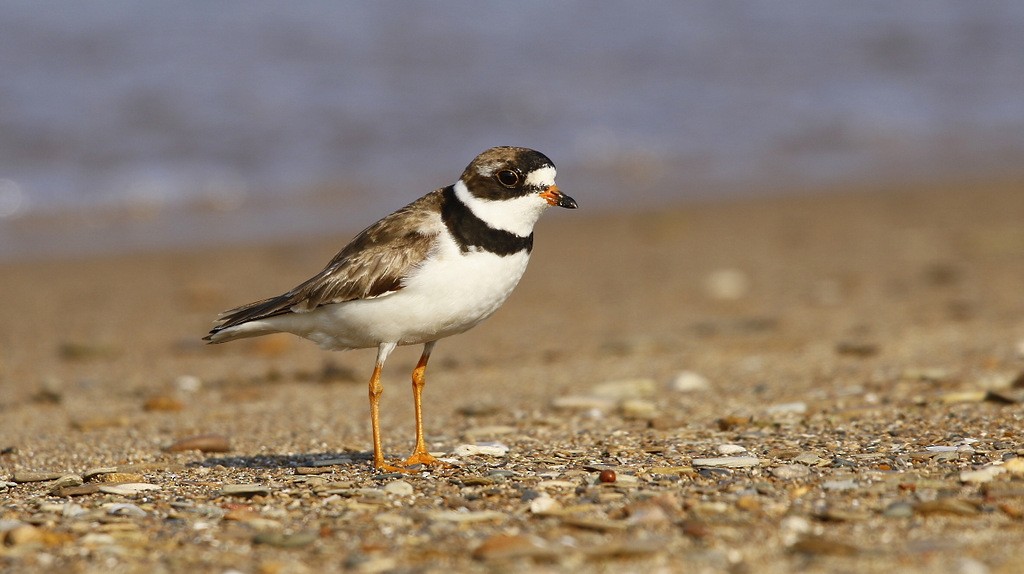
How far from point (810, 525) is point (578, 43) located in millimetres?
16151

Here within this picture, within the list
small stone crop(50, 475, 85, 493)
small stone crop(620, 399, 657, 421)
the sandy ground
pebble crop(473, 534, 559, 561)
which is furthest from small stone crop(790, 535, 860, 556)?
small stone crop(50, 475, 85, 493)

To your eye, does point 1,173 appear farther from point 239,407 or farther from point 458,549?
point 458,549

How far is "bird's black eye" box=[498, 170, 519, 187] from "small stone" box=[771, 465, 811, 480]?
1645mm

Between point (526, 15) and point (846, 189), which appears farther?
point (526, 15)

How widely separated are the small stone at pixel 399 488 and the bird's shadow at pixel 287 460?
2.48ft

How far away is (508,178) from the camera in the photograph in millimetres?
5227

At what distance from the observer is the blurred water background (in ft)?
45.0

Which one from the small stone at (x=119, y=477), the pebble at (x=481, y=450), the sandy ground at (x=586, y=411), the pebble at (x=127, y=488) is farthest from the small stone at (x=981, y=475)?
the small stone at (x=119, y=477)

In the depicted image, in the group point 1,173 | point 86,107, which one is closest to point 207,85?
point 86,107

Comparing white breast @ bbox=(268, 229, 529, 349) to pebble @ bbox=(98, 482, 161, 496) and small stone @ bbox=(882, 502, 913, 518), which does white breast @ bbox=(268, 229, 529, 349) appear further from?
small stone @ bbox=(882, 502, 913, 518)

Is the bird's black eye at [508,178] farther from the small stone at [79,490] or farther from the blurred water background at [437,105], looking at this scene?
the blurred water background at [437,105]

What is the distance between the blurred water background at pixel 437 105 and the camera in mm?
13703

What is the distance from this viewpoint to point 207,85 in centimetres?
1636

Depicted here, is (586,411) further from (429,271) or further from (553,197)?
(429,271)
